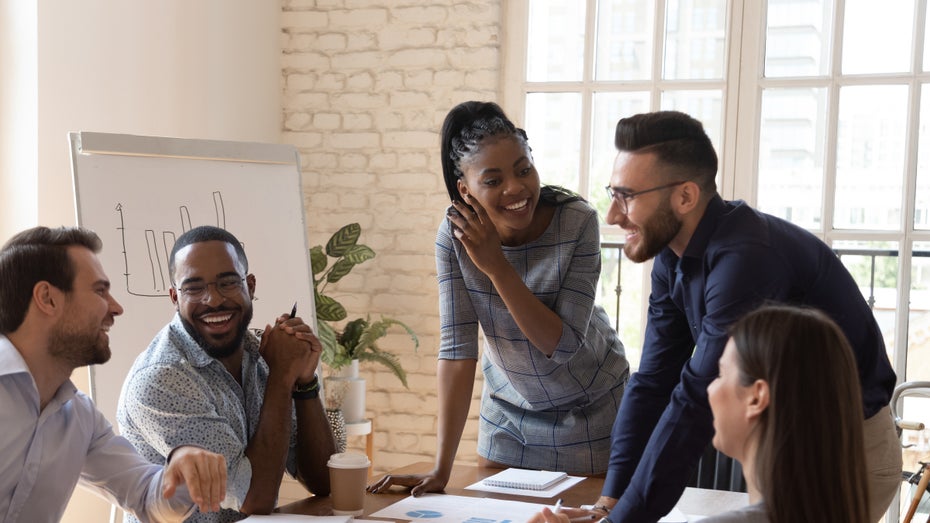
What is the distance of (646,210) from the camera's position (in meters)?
1.82

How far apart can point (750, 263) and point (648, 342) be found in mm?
459

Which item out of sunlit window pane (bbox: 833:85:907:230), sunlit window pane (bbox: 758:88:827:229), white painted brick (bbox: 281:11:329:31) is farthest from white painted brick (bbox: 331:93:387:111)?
sunlit window pane (bbox: 833:85:907:230)

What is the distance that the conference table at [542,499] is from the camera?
75.7 inches

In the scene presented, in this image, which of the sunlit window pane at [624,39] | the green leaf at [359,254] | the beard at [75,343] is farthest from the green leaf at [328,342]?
the beard at [75,343]

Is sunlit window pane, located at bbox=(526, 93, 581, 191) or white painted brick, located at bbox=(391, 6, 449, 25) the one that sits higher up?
white painted brick, located at bbox=(391, 6, 449, 25)

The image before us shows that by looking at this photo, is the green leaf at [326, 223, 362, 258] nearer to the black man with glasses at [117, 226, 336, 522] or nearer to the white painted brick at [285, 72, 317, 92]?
the white painted brick at [285, 72, 317, 92]

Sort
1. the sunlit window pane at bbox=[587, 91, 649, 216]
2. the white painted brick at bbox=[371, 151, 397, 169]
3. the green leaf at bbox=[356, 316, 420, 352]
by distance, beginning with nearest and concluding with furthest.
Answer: the green leaf at bbox=[356, 316, 420, 352] < the sunlit window pane at bbox=[587, 91, 649, 216] < the white painted brick at bbox=[371, 151, 397, 169]

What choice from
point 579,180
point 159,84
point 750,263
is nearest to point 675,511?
point 750,263

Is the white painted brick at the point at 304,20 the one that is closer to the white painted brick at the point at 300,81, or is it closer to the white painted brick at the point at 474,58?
the white painted brick at the point at 300,81

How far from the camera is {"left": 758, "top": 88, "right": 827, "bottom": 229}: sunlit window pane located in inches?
157

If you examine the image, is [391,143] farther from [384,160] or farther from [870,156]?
[870,156]

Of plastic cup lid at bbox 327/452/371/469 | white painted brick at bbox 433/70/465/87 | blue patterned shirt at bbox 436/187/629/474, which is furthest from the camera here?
white painted brick at bbox 433/70/465/87

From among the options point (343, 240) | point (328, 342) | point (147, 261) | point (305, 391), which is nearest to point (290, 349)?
point (305, 391)

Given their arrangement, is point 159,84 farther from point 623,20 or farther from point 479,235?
point 479,235
